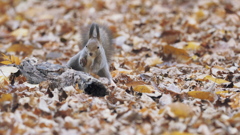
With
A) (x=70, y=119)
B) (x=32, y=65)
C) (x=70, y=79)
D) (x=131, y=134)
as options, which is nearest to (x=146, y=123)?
(x=131, y=134)

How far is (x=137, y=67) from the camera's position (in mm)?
4977

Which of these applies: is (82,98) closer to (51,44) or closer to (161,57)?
(161,57)

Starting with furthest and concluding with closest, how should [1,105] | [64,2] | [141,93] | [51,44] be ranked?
[64,2] → [51,44] → [141,93] → [1,105]

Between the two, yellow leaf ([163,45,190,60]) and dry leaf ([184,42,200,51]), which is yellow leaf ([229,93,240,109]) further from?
dry leaf ([184,42,200,51])

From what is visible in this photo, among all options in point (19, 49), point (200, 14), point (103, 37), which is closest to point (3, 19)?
point (19, 49)

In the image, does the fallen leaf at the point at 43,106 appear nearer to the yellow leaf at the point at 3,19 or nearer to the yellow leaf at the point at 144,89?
the yellow leaf at the point at 144,89

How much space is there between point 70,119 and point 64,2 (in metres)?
6.63

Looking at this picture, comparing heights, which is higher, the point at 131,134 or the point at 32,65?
the point at 32,65

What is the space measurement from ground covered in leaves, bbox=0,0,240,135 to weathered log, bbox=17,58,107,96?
85 mm

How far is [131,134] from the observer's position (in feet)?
8.77

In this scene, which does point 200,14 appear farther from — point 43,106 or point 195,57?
point 43,106

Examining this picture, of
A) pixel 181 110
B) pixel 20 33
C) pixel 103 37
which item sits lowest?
pixel 181 110

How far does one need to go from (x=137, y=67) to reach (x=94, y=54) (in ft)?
3.37

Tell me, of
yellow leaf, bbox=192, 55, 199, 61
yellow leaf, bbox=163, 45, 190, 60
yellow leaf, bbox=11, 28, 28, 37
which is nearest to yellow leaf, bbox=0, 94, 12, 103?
yellow leaf, bbox=163, 45, 190, 60
